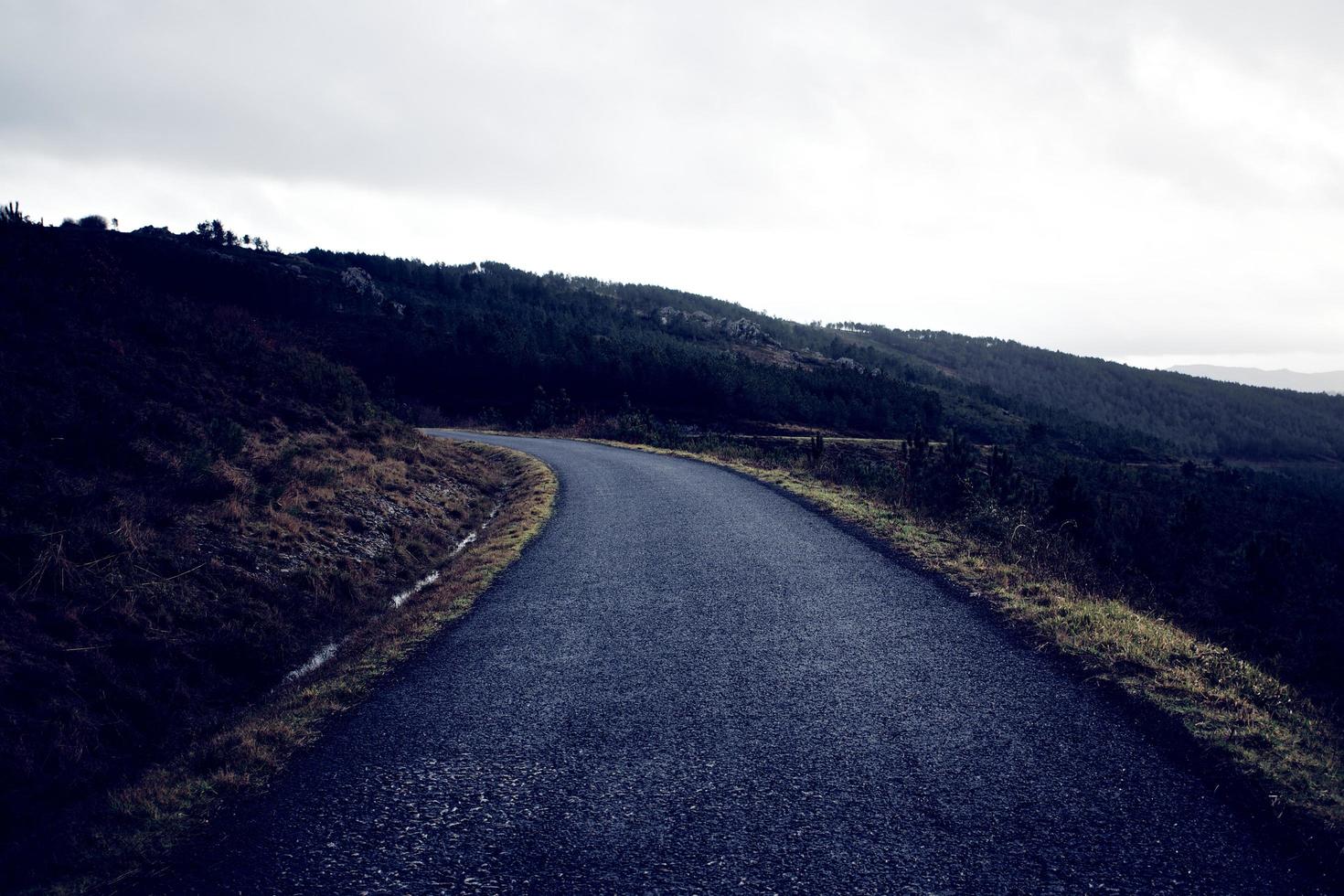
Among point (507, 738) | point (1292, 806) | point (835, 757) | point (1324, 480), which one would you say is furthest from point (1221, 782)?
point (1324, 480)

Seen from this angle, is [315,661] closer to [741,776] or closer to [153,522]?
[153,522]

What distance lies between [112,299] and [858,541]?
59.1 ft

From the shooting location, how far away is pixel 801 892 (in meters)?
3.15

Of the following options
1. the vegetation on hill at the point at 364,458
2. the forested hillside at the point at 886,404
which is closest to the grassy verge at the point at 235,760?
the vegetation on hill at the point at 364,458

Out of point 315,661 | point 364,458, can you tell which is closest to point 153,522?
point 315,661

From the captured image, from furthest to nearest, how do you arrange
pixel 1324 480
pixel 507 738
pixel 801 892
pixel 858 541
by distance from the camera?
pixel 1324 480 < pixel 858 541 < pixel 507 738 < pixel 801 892

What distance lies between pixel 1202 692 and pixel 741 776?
3.89 metres

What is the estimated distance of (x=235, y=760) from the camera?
475 centimetres

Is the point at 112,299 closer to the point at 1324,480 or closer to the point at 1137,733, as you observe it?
the point at 1137,733

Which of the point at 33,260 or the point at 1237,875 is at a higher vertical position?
the point at 33,260

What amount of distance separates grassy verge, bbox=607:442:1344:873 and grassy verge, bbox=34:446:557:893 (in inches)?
253

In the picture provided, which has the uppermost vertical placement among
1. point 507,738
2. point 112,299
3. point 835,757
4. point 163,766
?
point 112,299

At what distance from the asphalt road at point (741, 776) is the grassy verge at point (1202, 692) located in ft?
1.04

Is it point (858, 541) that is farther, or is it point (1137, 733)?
point (858, 541)
